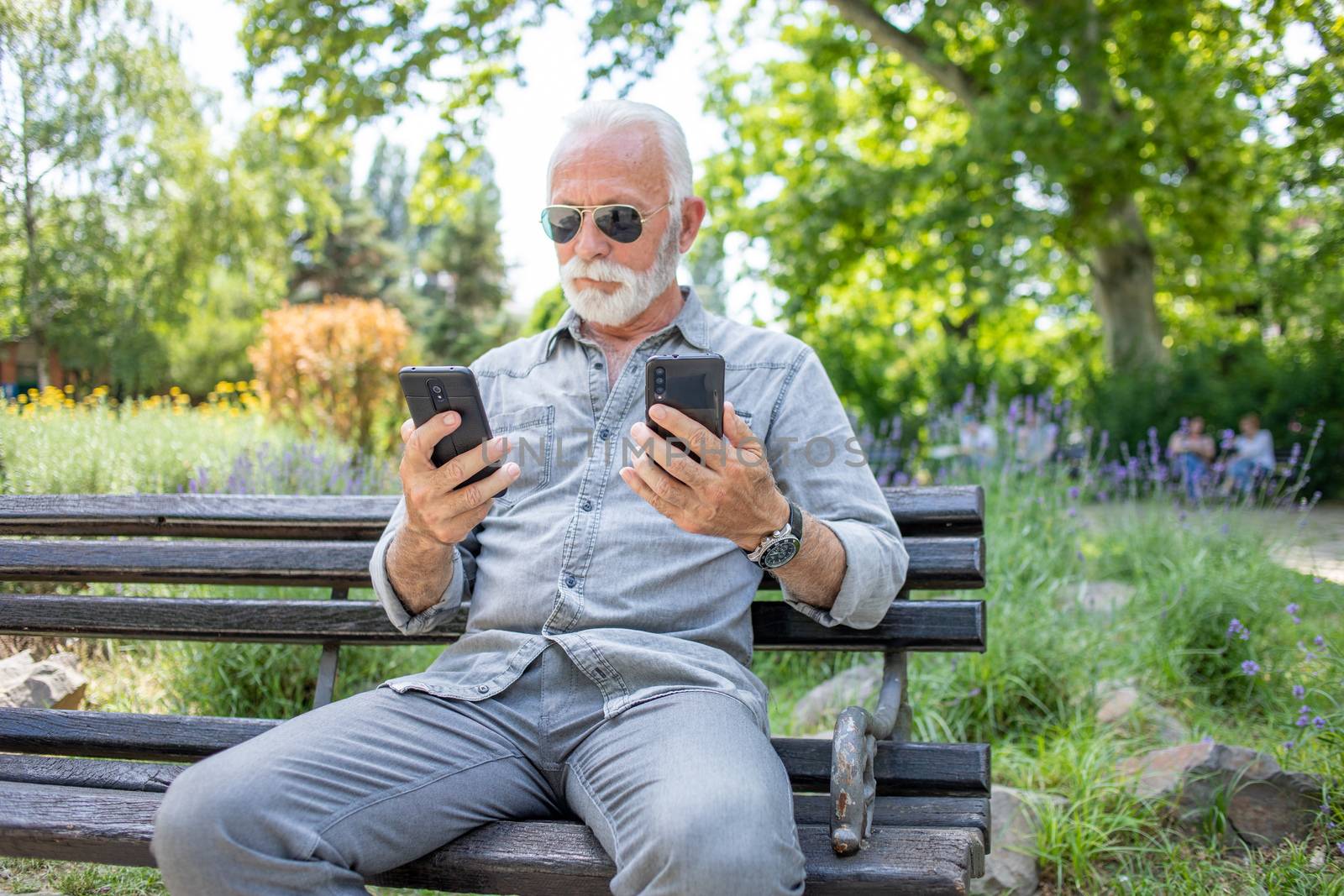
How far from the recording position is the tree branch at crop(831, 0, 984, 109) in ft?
34.2

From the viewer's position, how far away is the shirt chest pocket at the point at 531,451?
86.3 inches

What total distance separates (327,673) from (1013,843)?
1.74 metres

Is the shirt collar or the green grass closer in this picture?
the shirt collar

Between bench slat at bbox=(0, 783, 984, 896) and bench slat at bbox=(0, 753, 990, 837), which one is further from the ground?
bench slat at bbox=(0, 783, 984, 896)

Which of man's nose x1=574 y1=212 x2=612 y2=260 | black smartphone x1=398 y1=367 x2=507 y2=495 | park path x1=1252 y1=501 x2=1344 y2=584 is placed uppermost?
man's nose x1=574 y1=212 x2=612 y2=260

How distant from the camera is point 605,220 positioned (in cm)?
225

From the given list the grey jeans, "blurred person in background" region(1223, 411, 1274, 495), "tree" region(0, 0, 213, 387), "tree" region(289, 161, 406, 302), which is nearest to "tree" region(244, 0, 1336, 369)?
"blurred person in background" region(1223, 411, 1274, 495)

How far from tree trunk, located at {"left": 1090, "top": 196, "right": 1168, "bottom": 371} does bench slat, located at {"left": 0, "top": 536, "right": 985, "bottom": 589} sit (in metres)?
11.5

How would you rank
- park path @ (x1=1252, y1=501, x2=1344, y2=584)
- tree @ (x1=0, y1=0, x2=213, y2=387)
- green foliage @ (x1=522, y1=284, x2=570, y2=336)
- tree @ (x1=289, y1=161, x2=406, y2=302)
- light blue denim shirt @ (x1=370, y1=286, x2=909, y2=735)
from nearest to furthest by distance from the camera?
1. light blue denim shirt @ (x1=370, y1=286, x2=909, y2=735)
2. park path @ (x1=1252, y1=501, x2=1344, y2=584)
3. tree @ (x1=0, y1=0, x2=213, y2=387)
4. green foliage @ (x1=522, y1=284, x2=570, y2=336)
5. tree @ (x1=289, y1=161, x2=406, y2=302)

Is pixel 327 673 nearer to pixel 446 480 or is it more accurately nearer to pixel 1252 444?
pixel 446 480

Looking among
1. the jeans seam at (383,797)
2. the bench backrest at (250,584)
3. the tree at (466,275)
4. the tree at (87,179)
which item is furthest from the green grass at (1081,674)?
the tree at (466,275)

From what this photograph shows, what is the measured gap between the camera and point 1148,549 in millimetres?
4512

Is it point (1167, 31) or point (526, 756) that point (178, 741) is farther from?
point (1167, 31)

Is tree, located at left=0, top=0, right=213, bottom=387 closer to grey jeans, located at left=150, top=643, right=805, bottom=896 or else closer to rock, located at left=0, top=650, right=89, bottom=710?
rock, located at left=0, top=650, right=89, bottom=710
